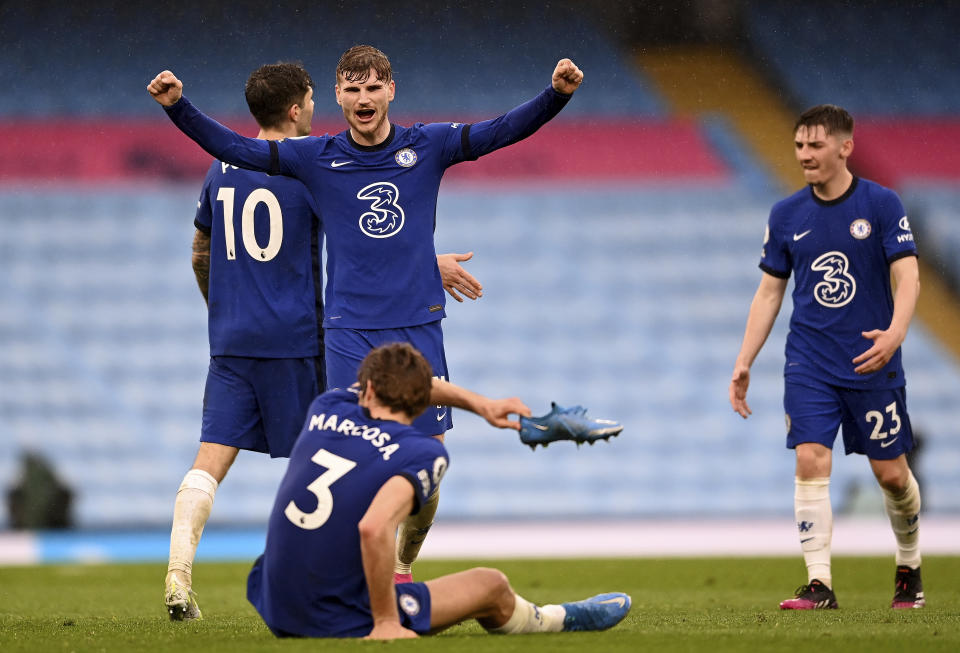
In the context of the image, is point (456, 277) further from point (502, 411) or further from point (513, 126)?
point (502, 411)

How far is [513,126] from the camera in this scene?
495 cm

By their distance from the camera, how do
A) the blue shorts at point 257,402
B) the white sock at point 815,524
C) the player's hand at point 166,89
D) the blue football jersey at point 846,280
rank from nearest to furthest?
the player's hand at point 166,89 → the blue shorts at point 257,402 → the white sock at point 815,524 → the blue football jersey at point 846,280

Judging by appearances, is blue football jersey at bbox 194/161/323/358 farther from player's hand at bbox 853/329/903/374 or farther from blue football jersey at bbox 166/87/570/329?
player's hand at bbox 853/329/903/374

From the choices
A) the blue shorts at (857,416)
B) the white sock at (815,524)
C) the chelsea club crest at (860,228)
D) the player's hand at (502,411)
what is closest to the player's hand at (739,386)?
the blue shorts at (857,416)

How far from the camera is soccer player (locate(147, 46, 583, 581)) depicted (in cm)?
498

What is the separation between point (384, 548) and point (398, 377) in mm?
525

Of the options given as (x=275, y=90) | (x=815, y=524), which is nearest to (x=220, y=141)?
(x=275, y=90)

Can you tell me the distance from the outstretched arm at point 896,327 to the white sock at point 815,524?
1.80 ft

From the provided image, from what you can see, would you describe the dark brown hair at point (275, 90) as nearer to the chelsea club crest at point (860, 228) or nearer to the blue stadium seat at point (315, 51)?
the chelsea club crest at point (860, 228)

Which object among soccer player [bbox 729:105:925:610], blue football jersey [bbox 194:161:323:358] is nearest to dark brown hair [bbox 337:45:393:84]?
blue football jersey [bbox 194:161:323:358]

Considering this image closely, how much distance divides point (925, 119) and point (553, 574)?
8169 millimetres

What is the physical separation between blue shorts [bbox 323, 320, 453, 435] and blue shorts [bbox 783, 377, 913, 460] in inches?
62.6

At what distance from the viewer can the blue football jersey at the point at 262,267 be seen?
5414mm

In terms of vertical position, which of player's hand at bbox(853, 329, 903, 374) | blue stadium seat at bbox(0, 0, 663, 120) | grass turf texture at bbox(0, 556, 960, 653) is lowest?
grass turf texture at bbox(0, 556, 960, 653)
